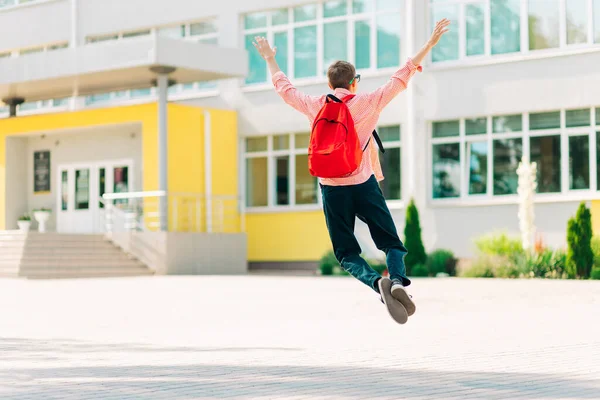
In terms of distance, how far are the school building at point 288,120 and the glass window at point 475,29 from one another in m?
0.03

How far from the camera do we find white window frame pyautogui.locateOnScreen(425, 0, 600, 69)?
80.9 feet

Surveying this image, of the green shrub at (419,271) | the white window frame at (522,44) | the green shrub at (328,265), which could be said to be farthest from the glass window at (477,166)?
the green shrub at (328,265)

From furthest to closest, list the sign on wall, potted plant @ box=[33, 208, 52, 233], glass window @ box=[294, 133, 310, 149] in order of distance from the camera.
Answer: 1. the sign on wall
2. potted plant @ box=[33, 208, 52, 233]
3. glass window @ box=[294, 133, 310, 149]

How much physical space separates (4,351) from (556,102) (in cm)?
1857

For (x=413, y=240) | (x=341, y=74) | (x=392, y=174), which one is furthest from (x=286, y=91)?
(x=392, y=174)

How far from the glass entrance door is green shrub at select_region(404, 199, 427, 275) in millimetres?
8900

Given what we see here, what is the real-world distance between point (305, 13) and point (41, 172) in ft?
29.3

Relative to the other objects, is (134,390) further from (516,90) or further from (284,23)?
(284,23)

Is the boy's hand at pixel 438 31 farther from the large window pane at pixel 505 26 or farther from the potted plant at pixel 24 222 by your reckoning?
the potted plant at pixel 24 222

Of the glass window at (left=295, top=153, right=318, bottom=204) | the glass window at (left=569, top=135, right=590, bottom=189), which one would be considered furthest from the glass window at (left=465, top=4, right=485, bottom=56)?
the glass window at (left=295, top=153, right=318, bottom=204)

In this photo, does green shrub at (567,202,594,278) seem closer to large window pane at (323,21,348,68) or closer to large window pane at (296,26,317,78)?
large window pane at (323,21,348,68)

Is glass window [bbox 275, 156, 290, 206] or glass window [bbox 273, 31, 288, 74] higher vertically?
glass window [bbox 273, 31, 288, 74]

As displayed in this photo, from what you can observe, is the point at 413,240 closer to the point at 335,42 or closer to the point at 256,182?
the point at 335,42

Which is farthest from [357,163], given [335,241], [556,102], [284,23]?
[284,23]
